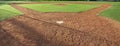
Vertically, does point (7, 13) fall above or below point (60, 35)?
below

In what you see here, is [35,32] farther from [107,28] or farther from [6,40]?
[107,28]

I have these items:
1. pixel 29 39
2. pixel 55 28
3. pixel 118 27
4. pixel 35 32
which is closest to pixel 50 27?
pixel 55 28

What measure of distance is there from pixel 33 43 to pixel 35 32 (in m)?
1.36

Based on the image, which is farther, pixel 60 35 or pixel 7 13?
pixel 7 13

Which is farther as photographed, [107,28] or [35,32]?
[107,28]

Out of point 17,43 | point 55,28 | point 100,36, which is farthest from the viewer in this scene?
point 55,28

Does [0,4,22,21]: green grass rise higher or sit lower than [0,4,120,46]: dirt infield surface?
lower

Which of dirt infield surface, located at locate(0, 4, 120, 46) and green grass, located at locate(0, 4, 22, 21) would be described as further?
green grass, located at locate(0, 4, 22, 21)

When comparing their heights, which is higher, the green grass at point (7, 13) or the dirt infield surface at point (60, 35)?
the dirt infield surface at point (60, 35)

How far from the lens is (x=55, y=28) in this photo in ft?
30.0

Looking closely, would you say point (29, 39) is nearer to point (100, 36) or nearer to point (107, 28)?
point (100, 36)

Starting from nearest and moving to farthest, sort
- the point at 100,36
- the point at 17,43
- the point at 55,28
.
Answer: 1. the point at 17,43
2. the point at 100,36
3. the point at 55,28

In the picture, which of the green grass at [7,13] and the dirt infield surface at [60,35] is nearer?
the dirt infield surface at [60,35]

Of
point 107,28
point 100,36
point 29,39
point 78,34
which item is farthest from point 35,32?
point 107,28
